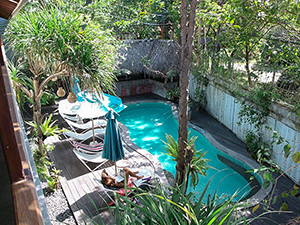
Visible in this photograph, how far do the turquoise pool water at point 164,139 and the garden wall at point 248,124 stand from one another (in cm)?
106

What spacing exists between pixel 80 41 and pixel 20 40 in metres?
1.00

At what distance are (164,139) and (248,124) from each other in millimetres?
2965

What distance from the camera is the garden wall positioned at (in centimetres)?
630

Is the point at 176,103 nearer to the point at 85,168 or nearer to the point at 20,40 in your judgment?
the point at 85,168

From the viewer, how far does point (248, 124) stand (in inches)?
325

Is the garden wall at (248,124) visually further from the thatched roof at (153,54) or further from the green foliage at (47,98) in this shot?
the green foliage at (47,98)

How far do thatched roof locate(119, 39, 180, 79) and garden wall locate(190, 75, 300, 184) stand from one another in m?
1.83

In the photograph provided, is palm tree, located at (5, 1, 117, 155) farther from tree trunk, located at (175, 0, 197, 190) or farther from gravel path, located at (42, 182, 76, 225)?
gravel path, located at (42, 182, 76, 225)

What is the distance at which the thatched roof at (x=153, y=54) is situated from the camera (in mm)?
12832

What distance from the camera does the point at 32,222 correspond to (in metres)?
0.75

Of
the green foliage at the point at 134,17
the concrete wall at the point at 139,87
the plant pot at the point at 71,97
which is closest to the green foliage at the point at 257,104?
the plant pot at the point at 71,97

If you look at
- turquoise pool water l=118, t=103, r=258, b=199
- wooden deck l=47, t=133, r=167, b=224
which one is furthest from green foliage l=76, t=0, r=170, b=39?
wooden deck l=47, t=133, r=167, b=224

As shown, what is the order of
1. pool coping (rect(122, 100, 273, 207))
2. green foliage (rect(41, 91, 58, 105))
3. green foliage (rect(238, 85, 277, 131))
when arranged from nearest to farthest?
pool coping (rect(122, 100, 273, 207)) < green foliage (rect(238, 85, 277, 131)) < green foliage (rect(41, 91, 58, 105))

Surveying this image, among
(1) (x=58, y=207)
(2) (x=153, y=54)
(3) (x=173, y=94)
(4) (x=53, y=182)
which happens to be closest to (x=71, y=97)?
(4) (x=53, y=182)
